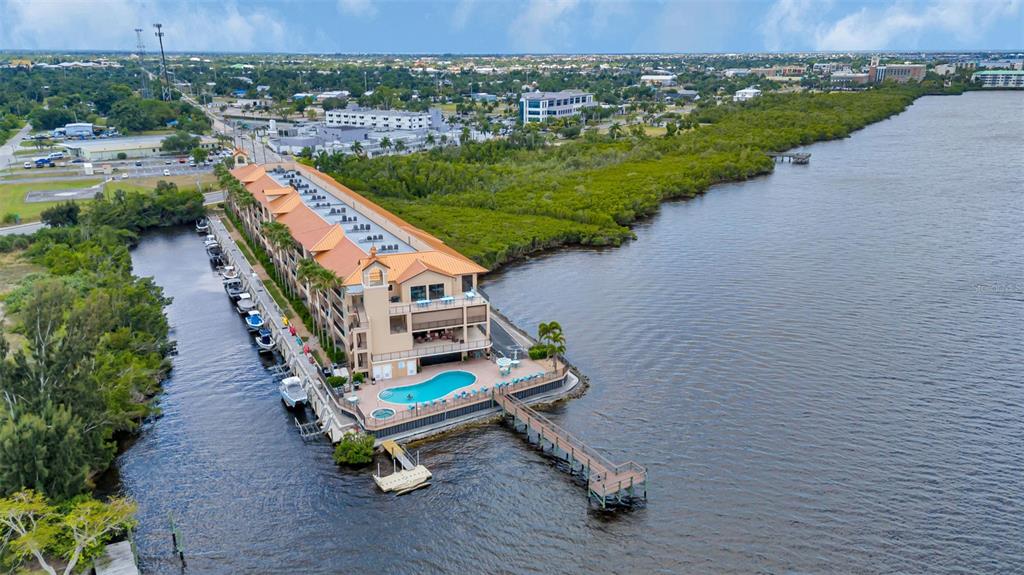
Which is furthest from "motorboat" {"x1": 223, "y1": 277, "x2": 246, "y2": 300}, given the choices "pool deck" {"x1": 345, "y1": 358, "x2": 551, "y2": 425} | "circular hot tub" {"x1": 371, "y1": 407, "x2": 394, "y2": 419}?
"circular hot tub" {"x1": 371, "y1": 407, "x2": 394, "y2": 419}

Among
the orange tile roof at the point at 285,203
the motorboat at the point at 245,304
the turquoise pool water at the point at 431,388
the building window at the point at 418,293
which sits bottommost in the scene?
the turquoise pool water at the point at 431,388

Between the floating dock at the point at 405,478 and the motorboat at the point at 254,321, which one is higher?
the motorboat at the point at 254,321

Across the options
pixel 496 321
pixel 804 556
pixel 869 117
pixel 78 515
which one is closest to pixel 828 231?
pixel 496 321

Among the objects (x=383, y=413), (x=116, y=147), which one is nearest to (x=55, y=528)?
(x=383, y=413)

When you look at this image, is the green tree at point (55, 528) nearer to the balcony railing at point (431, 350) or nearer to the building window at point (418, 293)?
the balcony railing at point (431, 350)

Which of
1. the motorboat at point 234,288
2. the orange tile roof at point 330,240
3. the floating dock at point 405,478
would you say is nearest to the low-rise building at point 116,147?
the motorboat at point 234,288

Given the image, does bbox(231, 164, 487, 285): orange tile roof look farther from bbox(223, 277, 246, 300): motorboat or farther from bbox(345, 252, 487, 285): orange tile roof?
bbox(223, 277, 246, 300): motorboat

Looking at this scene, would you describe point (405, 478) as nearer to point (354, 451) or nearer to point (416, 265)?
point (354, 451)
